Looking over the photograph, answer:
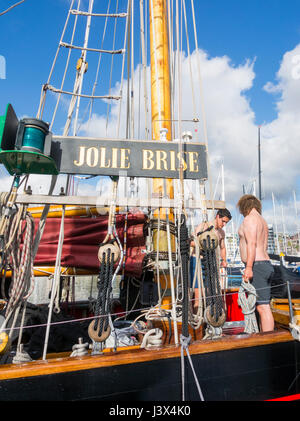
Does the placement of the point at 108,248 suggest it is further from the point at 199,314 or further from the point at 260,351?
the point at 260,351

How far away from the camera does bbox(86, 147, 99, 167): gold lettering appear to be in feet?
7.95

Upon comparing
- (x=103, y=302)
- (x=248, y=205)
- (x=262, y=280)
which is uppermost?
(x=248, y=205)

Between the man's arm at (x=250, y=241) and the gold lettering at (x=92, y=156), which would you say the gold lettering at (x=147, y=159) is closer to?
the gold lettering at (x=92, y=156)

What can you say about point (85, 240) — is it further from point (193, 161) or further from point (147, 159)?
point (193, 161)

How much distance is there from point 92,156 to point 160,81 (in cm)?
245

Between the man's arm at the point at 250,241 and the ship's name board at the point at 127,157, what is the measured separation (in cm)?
77

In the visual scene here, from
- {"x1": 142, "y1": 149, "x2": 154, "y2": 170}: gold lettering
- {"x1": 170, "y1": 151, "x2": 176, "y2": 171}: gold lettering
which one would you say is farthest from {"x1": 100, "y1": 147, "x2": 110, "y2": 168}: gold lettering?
{"x1": 170, "y1": 151, "x2": 176, "y2": 171}: gold lettering

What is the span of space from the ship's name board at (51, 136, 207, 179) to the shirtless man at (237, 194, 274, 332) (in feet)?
2.58

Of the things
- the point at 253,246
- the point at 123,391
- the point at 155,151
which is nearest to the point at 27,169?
the point at 155,151

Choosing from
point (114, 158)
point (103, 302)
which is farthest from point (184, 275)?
point (114, 158)

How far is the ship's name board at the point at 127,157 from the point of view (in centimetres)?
240

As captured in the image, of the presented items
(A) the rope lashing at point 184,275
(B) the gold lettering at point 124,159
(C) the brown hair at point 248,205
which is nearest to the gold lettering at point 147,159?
(B) the gold lettering at point 124,159

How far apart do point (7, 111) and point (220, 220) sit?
10.7 feet

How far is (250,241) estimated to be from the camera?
2793 mm
